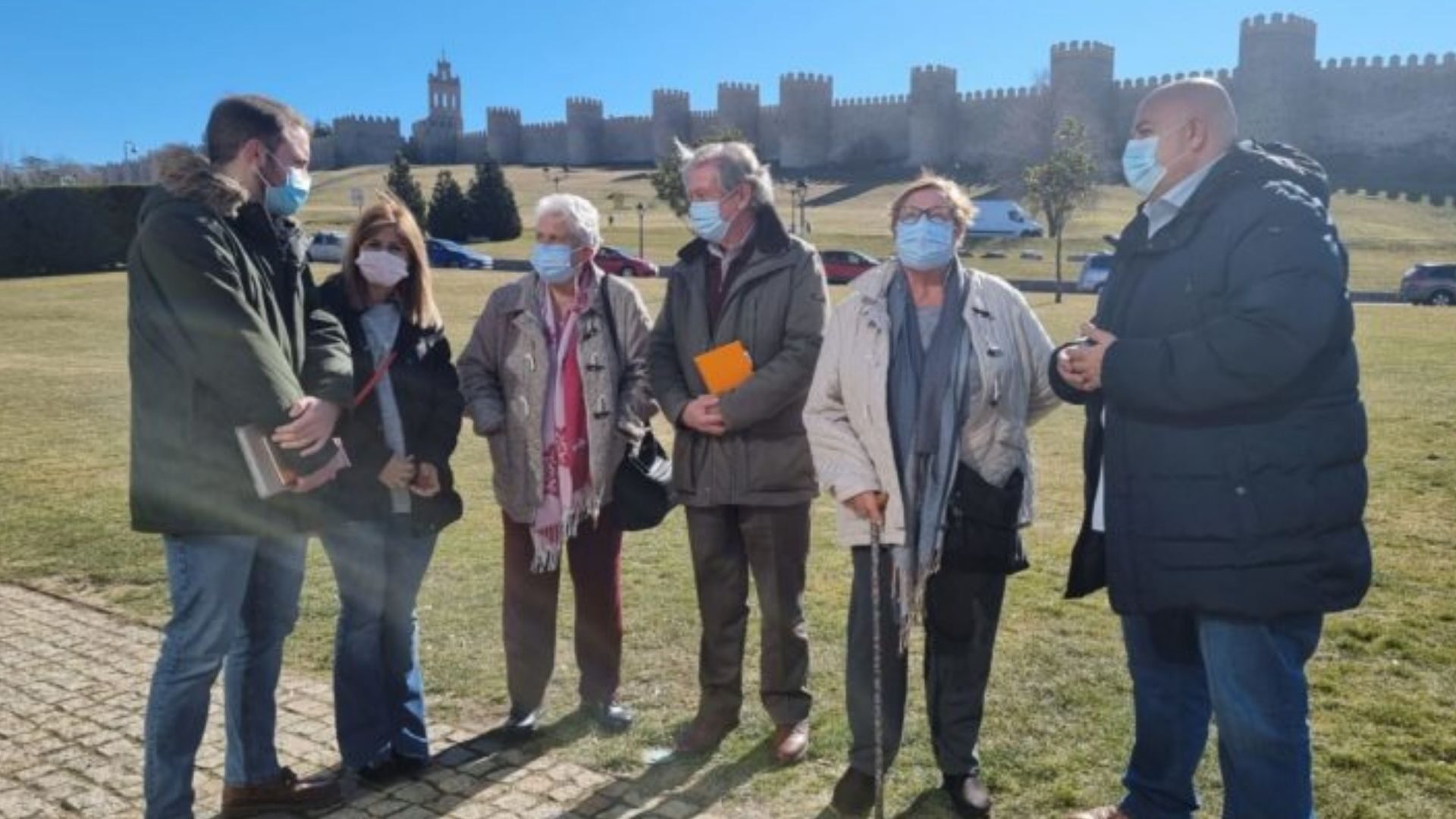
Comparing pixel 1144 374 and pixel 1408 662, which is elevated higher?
pixel 1144 374

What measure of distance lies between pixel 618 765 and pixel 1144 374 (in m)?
2.17

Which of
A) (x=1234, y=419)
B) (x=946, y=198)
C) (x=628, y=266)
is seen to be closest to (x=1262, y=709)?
(x=1234, y=419)

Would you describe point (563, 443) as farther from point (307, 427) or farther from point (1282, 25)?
point (1282, 25)

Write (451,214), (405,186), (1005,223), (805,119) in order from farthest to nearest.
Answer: (805,119)
(451,214)
(405,186)
(1005,223)

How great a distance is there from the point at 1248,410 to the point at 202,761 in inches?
135

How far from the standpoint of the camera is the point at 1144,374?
2.83 m

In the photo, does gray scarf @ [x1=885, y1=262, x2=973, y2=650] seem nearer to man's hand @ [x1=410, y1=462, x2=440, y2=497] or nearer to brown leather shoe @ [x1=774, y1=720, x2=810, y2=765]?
brown leather shoe @ [x1=774, y1=720, x2=810, y2=765]

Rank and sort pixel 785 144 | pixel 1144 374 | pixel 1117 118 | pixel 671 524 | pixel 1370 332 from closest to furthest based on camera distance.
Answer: pixel 1144 374 → pixel 671 524 → pixel 1370 332 → pixel 1117 118 → pixel 785 144

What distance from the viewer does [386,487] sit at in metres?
3.84

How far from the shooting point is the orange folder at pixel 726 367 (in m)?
3.99

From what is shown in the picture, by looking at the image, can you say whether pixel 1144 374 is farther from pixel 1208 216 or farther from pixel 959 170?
pixel 959 170

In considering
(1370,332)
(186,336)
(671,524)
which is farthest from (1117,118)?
(186,336)

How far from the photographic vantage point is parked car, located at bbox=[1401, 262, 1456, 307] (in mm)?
27375

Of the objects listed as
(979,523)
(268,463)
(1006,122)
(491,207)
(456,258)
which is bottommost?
(979,523)
